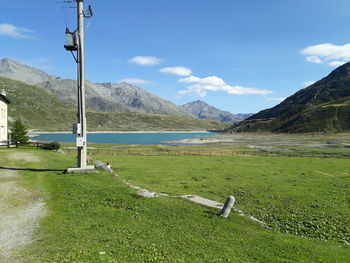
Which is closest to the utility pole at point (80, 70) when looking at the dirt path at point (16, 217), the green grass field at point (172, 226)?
the green grass field at point (172, 226)

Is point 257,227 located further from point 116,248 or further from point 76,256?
point 76,256

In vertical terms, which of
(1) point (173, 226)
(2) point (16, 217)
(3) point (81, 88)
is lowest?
(1) point (173, 226)

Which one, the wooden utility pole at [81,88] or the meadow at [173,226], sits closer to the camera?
the meadow at [173,226]

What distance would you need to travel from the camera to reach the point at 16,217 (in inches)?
517

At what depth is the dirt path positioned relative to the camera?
32.4ft

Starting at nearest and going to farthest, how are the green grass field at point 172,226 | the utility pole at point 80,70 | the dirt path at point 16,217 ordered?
the dirt path at point 16,217
the green grass field at point 172,226
the utility pole at point 80,70

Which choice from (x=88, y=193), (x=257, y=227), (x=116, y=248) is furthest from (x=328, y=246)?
(x=88, y=193)

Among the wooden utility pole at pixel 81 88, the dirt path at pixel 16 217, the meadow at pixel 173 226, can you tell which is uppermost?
the wooden utility pole at pixel 81 88

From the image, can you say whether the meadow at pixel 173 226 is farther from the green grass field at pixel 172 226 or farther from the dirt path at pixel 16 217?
the dirt path at pixel 16 217

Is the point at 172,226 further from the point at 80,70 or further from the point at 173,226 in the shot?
the point at 80,70

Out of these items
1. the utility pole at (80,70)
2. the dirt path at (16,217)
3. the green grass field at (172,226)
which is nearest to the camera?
the dirt path at (16,217)

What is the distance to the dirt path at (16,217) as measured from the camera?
9887mm

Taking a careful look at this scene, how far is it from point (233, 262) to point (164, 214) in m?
5.95

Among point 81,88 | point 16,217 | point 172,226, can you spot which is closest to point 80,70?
point 81,88
